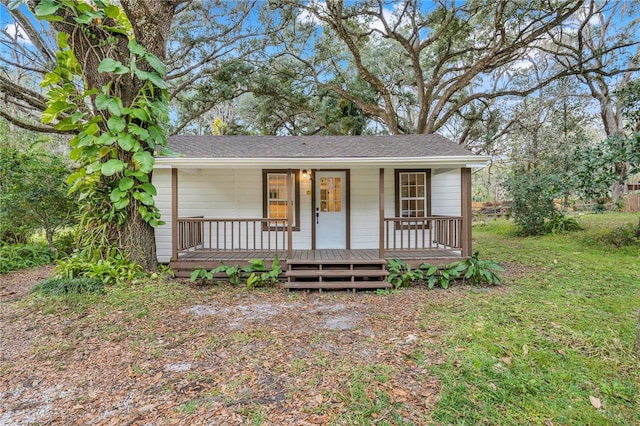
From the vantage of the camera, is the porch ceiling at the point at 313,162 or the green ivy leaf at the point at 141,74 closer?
the green ivy leaf at the point at 141,74

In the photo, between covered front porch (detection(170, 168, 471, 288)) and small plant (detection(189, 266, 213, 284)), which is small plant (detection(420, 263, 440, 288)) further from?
small plant (detection(189, 266, 213, 284))

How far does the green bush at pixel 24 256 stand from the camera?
694 centimetres

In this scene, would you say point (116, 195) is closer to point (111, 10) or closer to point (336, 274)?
point (111, 10)

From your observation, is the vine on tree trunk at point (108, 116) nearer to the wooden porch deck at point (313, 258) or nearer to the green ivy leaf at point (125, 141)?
the green ivy leaf at point (125, 141)

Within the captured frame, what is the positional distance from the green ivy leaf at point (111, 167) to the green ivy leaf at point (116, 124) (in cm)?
54

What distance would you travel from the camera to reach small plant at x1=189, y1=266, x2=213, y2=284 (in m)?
5.61

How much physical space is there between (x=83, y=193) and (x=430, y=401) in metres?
6.67

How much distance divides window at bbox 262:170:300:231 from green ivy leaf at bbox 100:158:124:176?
2922mm

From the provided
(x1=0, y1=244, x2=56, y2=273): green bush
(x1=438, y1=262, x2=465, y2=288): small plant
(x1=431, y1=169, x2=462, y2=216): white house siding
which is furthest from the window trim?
(x1=0, y1=244, x2=56, y2=273): green bush

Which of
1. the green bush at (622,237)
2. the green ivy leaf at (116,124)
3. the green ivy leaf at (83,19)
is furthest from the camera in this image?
the green bush at (622,237)

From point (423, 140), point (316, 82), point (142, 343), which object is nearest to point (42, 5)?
point (142, 343)

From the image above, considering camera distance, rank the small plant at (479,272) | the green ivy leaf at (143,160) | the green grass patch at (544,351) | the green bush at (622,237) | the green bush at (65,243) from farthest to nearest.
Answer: the green bush at (65,243)
the green bush at (622,237)
the small plant at (479,272)
the green ivy leaf at (143,160)
the green grass patch at (544,351)

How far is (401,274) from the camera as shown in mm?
5855

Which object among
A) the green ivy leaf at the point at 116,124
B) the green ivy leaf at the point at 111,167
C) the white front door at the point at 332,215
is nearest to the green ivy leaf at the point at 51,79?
the green ivy leaf at the point at 116,124
